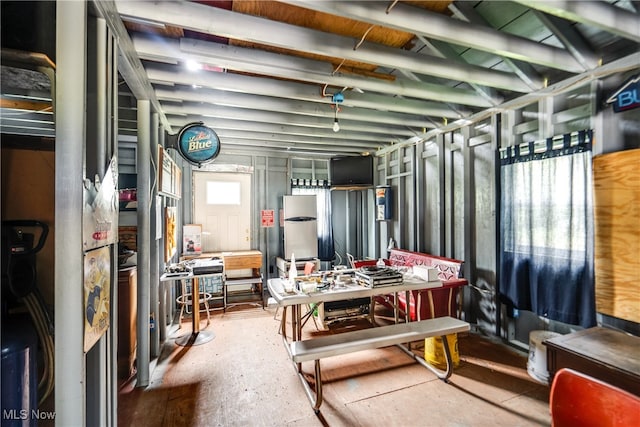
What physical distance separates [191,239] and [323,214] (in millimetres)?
2769

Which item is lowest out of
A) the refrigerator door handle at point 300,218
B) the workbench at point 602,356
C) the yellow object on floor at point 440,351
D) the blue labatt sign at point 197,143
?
the yellow object on floor at point 440,351

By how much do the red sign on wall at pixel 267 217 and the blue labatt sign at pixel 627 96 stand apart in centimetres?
500

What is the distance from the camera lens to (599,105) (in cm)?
243

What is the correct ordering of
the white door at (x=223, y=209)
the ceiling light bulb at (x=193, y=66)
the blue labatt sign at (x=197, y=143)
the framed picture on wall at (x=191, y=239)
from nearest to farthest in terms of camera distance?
the ceiling light bulb at (x=193, y=66) < the blue labatt sign at (x=197, y=143) < the framed picture on wall at (x=191, y=239) < the white door at (x=223, y=209)

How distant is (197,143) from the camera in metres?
3.29

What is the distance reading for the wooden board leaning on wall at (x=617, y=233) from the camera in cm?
219

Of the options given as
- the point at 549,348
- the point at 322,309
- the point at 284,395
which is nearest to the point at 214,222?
the point at 322,309

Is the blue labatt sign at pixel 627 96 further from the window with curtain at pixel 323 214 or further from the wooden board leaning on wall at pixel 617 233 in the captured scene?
the window with curtain at pixel 323 214

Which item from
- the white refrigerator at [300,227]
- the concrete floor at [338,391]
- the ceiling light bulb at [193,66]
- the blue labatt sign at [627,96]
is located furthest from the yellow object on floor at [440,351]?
the ceiling light bulb at [193,66]

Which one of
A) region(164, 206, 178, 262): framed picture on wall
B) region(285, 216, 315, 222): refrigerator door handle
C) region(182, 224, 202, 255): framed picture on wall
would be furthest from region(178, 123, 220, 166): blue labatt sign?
region(285, 216, 315, 222): refrigerator door handle

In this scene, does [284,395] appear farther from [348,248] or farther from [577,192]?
[348,248]

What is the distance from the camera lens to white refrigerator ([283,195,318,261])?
5.59 metres

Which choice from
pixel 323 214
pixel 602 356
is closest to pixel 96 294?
pixel 602 356

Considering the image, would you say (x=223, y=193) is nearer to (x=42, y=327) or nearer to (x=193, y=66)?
(x=193, y=66)
